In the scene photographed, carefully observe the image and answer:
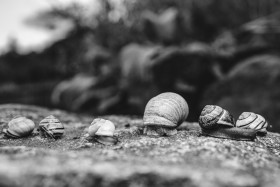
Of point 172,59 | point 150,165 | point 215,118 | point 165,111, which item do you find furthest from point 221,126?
point 172,59

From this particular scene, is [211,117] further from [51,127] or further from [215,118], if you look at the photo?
[51,127]

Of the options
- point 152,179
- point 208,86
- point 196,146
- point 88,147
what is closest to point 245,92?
point 208,86

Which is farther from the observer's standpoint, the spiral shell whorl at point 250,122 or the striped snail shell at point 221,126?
the spiral shell whorl at point 250,122

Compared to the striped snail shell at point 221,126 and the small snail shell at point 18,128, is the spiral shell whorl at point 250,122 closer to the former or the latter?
the striped snail shell at point 221,126

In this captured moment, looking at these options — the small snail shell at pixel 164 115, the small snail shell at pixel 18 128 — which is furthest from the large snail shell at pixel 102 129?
the small snail shell at pixel 18 128

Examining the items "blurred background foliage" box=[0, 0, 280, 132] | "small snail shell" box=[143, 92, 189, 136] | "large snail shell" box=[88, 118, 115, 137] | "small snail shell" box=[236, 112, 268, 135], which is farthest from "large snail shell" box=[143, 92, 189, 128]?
"blurred background foliage" box=[0, 0, 280, 132]

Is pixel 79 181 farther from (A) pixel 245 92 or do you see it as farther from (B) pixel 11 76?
(B) pixel 11 76
